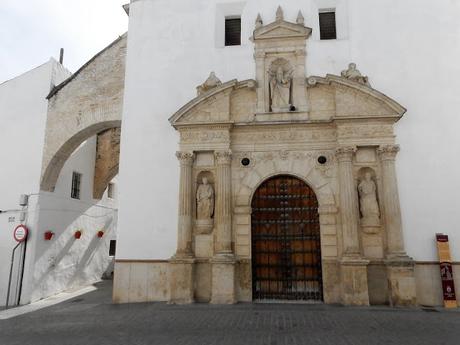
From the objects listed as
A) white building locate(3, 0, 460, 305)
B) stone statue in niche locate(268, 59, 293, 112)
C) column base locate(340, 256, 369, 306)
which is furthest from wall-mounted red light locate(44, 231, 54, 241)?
column base locate(340, 256, 369, 306)

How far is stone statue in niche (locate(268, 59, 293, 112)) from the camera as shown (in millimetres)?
8734

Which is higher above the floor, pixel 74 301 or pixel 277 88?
pixel 277 88

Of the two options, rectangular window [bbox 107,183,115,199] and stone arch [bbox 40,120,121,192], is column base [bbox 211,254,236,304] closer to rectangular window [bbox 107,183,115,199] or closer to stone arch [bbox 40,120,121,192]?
stone arch [bbox 40,120,121,192]

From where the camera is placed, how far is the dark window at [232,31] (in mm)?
9617

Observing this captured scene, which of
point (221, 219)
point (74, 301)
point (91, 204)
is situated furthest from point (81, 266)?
point (221, 219)

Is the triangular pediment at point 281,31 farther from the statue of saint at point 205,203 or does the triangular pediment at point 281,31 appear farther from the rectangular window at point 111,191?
the rectangular window at point 111,191

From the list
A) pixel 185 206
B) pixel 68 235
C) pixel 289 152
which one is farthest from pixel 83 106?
pixel 289 152

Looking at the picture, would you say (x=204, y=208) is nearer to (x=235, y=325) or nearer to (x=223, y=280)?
(x=223, y=280)

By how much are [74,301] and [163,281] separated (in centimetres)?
276

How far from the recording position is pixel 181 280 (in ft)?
26.2

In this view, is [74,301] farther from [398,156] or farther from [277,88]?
[398,156]

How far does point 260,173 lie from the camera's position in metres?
8.52

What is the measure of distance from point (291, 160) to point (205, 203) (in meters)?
2.30

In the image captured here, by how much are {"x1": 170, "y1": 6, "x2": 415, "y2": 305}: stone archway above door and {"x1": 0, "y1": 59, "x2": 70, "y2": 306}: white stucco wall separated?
15.3ft
